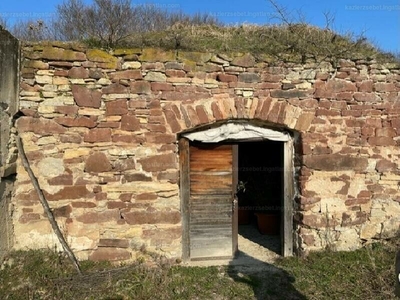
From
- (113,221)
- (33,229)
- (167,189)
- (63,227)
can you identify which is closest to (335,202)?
(167,189)

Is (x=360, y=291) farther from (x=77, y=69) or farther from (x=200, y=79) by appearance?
(x=77, y=69)

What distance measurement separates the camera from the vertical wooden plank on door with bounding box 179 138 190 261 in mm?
4344

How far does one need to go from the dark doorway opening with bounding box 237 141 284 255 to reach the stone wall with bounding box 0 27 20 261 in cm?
382

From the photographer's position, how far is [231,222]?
4.65 meters

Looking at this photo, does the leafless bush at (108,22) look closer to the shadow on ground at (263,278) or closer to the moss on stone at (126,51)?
the moss on stone at (126,51)

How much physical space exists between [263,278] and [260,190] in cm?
290

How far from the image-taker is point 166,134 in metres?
4.09

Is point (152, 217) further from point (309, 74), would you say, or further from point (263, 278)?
point (309, 74)

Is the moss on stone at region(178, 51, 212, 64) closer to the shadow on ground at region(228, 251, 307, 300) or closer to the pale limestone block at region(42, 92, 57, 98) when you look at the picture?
the pale limestone block at region(42, 92, 57, 98)

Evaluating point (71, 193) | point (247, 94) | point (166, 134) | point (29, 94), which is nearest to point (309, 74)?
point (247, 94)

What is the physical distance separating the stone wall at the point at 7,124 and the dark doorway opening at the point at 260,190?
3820mm

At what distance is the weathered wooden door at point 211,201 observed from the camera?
177 inches

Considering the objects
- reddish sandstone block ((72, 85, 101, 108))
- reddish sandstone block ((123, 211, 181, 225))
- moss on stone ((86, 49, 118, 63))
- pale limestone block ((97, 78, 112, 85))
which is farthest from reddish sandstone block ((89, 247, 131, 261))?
moss on stone ((86, 49, 118, 63))

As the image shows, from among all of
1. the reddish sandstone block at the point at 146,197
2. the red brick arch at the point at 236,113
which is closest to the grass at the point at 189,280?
the reddish sandstone block at the point at 146,197
